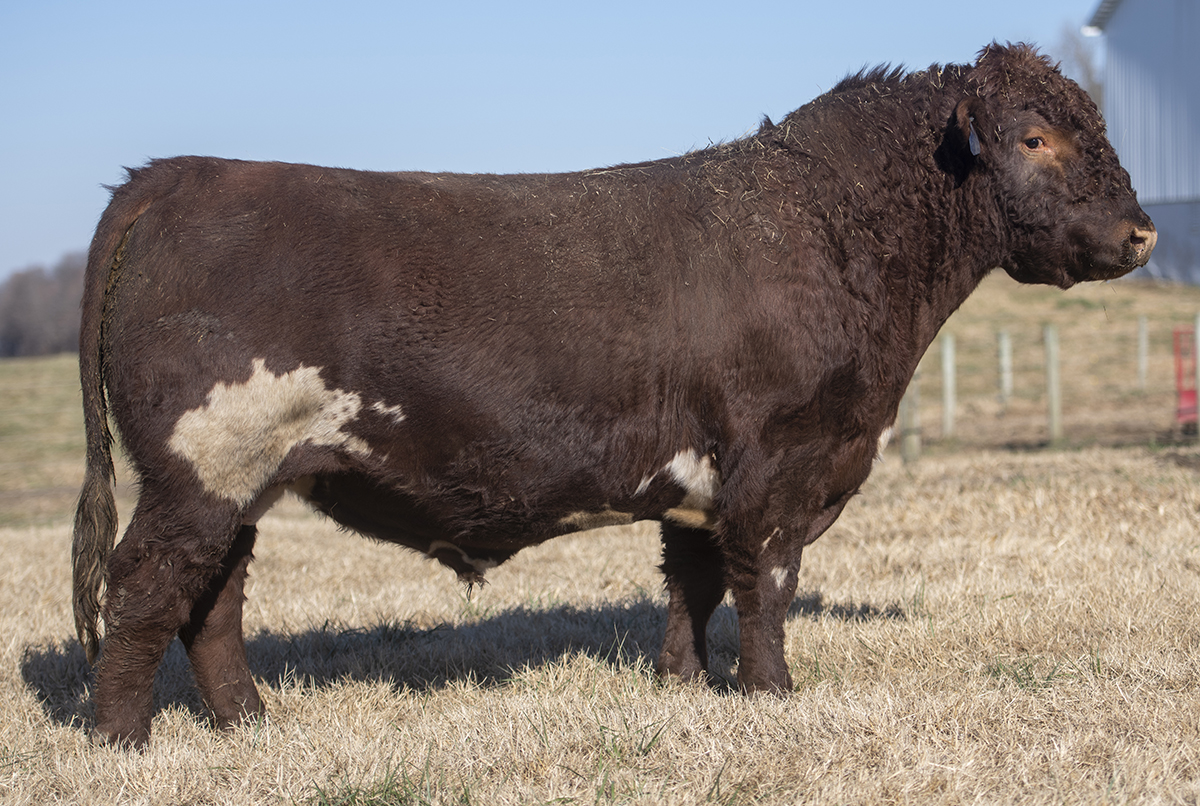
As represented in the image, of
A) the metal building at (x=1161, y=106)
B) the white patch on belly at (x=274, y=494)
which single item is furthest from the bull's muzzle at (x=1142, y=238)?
the metal building at (x=1161, y=106)

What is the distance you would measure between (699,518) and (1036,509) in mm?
3895

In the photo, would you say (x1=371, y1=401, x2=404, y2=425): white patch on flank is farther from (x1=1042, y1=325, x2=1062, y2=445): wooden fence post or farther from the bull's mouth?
(x1=1042, y1=325, x2=1062, y2=445): wooden fence post

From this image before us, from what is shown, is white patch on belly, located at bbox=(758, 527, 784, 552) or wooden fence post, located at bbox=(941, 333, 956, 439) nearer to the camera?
white patch on belly, located at bbox=(758, 527, 784, 552)

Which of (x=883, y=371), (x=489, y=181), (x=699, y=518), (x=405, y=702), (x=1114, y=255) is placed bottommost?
(x=405, y=702)

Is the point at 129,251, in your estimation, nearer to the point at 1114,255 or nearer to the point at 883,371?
the point at 883,371

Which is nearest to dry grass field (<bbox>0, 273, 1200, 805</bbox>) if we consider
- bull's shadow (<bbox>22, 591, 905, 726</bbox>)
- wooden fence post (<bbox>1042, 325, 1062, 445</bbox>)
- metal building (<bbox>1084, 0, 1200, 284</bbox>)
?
bull's shadow (<bbox>22, 591, 905, 726</bbox>)

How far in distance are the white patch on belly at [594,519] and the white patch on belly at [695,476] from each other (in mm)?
230

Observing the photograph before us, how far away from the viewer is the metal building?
25.0 meters

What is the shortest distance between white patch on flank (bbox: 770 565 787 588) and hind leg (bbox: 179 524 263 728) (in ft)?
6.37

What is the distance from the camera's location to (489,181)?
12.0 ft

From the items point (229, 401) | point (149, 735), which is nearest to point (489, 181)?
point (229, 401)

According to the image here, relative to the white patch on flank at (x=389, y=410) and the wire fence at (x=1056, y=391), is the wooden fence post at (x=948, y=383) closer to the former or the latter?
the wire fence at (x=1056, y=391)

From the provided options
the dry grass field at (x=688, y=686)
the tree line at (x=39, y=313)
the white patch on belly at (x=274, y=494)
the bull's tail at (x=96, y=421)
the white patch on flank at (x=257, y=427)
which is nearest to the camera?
the dry grass field at (x=688, y=686)

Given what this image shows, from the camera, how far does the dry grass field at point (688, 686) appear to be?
2842mm
